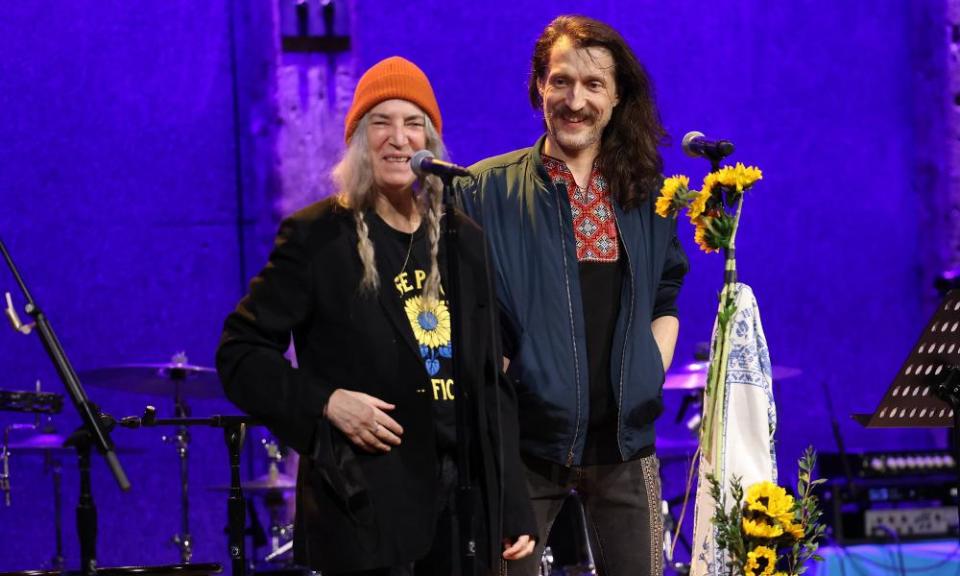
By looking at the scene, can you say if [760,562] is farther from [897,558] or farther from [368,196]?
[897,558]

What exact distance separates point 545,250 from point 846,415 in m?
4.37

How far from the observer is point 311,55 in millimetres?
6180

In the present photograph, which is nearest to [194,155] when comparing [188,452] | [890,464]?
[188,452]

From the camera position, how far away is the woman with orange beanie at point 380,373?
2523 mm

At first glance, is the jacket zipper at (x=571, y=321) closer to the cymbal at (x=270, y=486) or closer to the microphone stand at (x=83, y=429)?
the microphone stand at (x=83, y=429)

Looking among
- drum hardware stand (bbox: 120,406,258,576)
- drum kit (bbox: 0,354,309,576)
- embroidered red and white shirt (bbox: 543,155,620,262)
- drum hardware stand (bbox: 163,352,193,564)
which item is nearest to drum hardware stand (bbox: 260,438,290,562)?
drum kit (bbox: 0,354,309,576)

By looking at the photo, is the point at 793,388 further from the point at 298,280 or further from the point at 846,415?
the point at 298,280

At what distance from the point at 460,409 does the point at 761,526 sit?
68cm

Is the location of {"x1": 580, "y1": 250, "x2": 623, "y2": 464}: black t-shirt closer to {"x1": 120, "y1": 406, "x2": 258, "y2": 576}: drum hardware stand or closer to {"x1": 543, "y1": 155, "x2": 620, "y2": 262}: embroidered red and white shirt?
{"x1": 543, "y1": 155, "x2": 620, "y2": 262}: embroidered red and white shirt

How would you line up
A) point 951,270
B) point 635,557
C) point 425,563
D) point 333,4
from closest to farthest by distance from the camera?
point 425,563 < point 635,557 < point 333,4 < point 951,270

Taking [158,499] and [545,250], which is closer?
[545,250]

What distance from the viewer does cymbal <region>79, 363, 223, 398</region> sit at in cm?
527

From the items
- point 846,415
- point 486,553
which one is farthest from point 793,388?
point 486,553

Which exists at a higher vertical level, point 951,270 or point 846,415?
point 951,270
